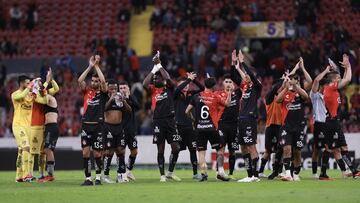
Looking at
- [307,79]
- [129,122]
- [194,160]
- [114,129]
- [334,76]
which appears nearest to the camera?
[307,79]

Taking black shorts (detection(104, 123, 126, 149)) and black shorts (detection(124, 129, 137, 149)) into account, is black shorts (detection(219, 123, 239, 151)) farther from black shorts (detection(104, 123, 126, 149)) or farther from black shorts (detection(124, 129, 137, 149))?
black shorts (detection(104, 123, 126, 149))

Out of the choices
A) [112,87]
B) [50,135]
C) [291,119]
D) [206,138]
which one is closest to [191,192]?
[206,138]

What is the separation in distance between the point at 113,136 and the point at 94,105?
4.71 ft

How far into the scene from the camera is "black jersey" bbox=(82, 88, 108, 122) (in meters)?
20.4

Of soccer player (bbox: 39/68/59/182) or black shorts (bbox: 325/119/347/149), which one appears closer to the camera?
black shorts (bbox: 325/119/347/149)

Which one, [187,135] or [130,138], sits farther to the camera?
[187,135]

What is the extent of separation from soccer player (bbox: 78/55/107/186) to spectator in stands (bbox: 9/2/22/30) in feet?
83.2

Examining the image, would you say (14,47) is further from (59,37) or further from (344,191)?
(344,191)

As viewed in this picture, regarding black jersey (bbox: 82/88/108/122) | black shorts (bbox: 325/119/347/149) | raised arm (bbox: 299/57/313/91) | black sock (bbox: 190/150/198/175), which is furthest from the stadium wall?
black jersey (bbox: 82/88/108/122)

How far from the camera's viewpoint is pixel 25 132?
2261 cm

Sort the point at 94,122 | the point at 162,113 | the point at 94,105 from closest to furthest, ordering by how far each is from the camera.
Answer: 1. the point at 94,122
2. the point at 94,105
3. the point at 162,113

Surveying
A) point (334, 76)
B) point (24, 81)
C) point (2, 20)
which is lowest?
point (24, 81)

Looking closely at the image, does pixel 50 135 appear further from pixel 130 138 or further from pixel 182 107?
pixel 182 107

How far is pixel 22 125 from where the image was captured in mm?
22609
